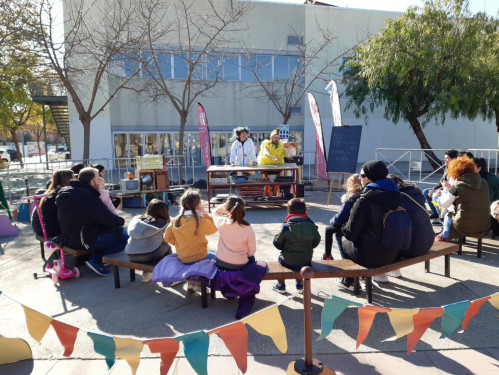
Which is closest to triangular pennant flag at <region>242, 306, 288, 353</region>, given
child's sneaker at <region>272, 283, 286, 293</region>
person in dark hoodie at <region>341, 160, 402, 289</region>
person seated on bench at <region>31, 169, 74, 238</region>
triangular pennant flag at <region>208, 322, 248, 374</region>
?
triangular pennant flag at <region>208, 322, 248, 374</region>

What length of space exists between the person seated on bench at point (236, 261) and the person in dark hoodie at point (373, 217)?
40.1 inches

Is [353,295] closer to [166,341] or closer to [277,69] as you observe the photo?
[166,341]

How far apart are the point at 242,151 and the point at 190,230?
5.70m

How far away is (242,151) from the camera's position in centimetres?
964

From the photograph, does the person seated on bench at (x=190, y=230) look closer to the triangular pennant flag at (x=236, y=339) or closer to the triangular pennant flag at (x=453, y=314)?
the triangular pennant flag at (x=236, y=339)

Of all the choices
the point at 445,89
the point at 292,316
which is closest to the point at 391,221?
the point at 292,316

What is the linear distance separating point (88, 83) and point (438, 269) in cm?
1795

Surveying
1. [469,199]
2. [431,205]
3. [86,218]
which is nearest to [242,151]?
[431,205]

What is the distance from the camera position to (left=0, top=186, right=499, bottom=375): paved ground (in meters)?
3.08

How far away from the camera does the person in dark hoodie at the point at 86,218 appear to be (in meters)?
4.84

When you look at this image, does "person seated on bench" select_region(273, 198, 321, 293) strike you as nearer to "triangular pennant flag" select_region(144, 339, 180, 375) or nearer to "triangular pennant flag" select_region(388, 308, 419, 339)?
"triangular pennant flag" select_region(388, 308, 419, 339)

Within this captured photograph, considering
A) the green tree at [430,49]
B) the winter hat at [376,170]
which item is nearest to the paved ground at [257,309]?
the winter hat at [376,170]

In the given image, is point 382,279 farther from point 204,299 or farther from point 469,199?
point 204,299

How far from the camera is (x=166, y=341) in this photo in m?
2.44
